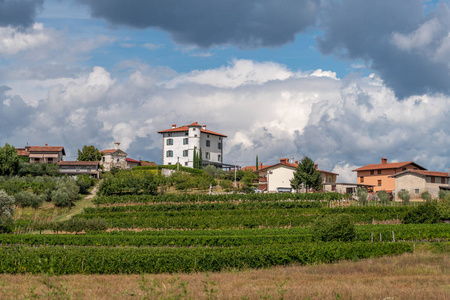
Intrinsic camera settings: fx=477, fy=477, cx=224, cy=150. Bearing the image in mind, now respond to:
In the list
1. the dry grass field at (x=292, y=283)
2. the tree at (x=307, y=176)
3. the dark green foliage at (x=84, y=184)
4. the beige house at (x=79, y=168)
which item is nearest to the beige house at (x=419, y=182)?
the tree at (x=307, y=176)

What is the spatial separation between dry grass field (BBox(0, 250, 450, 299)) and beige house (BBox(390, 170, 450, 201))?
180 feet

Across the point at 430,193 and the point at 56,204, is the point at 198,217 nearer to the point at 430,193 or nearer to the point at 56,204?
the point at 56,204

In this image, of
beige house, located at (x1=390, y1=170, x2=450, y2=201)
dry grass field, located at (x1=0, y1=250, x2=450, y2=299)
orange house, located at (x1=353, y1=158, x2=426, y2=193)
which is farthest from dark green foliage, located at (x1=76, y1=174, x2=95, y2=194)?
dry grass field, located at (x1=0, y1=250, x2=450, y2=299)

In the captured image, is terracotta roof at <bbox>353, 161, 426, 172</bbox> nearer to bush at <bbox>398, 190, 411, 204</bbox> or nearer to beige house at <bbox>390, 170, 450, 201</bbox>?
beige house at <bbox>390, 170, 450, 201</bbox>

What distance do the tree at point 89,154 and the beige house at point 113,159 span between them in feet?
4.96

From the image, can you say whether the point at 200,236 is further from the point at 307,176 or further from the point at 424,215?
the point at 307,176

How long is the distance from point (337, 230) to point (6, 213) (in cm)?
4409

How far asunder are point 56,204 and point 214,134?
1920 inches

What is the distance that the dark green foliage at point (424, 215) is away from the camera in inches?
2413

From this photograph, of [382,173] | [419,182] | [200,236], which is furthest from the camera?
[382,173]

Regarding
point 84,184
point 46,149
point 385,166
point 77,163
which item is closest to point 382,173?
point 385,166

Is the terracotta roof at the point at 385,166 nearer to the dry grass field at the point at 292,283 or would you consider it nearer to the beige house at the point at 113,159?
the beige house at the point at 113,159

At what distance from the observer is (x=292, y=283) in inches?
913

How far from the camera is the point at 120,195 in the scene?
81.5m
